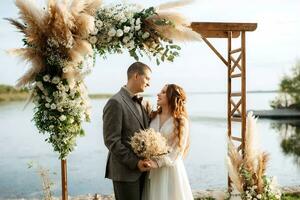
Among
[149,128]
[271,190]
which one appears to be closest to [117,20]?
[149,128]

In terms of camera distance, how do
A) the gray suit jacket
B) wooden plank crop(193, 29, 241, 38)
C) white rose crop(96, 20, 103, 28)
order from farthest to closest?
wooden plank crop(193, 29, 241, 38)
white rose crop(96, 20, 103, 28)
the gray suit jacket

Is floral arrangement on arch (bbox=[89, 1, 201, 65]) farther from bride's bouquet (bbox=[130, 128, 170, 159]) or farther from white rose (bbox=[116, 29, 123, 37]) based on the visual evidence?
A: bride's bouquet (bbox=[130, 128, 170, 159])

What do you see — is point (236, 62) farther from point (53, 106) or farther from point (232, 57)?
point (53, 106)

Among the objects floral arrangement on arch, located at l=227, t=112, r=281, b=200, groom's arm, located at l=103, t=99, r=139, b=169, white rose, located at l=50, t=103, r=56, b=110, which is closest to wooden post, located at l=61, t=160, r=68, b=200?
white rose, located at l=50, t=103, r=56, b=110

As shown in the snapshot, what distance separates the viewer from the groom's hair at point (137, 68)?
3914 millimetres

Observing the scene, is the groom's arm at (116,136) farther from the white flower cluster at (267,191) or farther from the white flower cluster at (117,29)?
the white flower cluster at (267,191)

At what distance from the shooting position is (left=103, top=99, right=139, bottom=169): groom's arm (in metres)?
3.79

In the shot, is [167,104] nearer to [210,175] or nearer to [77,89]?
[77,89]

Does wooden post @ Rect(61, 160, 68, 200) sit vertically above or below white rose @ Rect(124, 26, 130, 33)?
below

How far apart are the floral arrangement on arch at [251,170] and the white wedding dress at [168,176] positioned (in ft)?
1.52

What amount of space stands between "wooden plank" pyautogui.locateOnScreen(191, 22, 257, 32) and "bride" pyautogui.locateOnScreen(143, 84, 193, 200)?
109 inches

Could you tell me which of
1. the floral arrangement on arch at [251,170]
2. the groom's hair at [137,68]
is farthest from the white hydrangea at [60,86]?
the floral arrangement on arch at [251,170]

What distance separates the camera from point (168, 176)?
4137 millimetres

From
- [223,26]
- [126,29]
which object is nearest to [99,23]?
[126,29]
